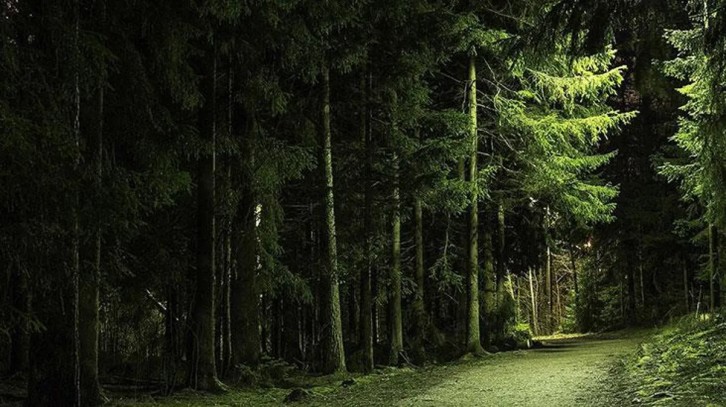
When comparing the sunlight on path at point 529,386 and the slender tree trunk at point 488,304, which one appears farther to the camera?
the slender tree trunk at point 488,304

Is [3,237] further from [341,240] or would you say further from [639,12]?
[341,240]

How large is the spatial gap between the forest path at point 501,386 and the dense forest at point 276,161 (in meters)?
2.07

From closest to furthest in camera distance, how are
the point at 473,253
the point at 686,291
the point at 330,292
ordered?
the point at 330,292, the point at 473,253, the point at 686,291

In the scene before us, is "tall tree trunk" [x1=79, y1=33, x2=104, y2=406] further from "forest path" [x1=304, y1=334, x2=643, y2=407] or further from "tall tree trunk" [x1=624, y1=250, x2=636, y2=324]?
"tall tree trunk" [x1=624, y1=250, x2=636, y2=324]

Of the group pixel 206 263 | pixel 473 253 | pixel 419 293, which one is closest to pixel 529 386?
pixel 206 263

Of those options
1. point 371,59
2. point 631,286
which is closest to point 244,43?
point 371,59

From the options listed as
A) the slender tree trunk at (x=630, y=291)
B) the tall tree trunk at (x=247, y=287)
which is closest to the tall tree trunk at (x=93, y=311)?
the tall tree trunk at (x=247, y=287)

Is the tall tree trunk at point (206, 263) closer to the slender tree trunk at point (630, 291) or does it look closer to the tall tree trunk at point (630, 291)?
the tall tree trunk at point (630, 291)

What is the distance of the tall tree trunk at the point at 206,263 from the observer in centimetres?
1120

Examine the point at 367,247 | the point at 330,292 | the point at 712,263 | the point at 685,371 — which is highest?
the point at 367,247

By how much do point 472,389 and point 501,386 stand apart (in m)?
0.49

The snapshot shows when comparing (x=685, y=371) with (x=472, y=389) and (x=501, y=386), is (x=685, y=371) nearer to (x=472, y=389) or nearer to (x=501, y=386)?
(x=501, y=386)

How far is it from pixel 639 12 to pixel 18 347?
15.7 metres

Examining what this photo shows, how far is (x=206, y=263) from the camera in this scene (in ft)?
37.6
